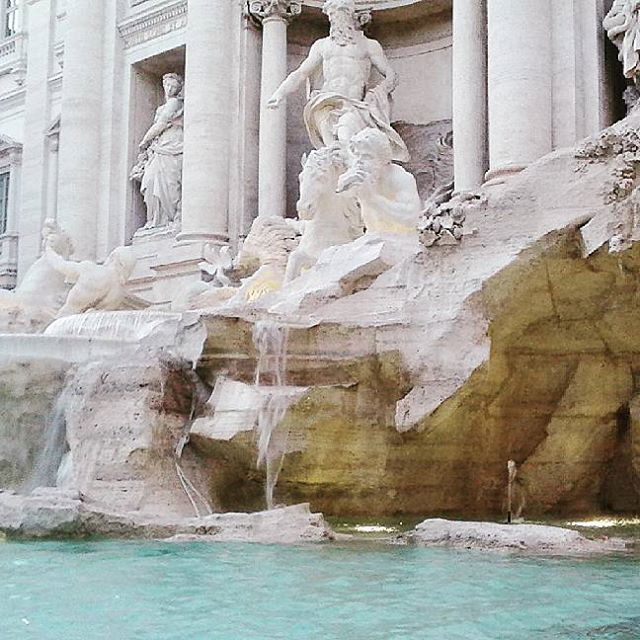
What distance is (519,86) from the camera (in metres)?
12.3

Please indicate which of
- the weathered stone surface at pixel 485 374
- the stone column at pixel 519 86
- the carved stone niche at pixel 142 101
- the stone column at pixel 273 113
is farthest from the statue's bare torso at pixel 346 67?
the weathered stone surface at pixel 485 374

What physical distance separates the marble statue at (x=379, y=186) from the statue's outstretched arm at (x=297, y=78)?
213 inches

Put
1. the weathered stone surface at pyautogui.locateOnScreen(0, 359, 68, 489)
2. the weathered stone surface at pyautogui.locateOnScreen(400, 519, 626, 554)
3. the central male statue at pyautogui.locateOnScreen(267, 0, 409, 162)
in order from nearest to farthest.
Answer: the weathered stone surface at pyautogui.locateOnScreen(400, 519, 626, 554) < the weathered stone surface at pyautogui.locateOnScreen(0, 359, 68, 489) < the central male statue at pyautogui.locateOnScreen(267, 0, 409, 162)

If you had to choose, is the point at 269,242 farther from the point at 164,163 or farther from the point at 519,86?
the point at 164,163

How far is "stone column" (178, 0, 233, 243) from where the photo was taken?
50.5 ft

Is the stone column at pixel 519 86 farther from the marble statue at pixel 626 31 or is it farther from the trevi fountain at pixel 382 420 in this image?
the marble statue at pixel 626 31

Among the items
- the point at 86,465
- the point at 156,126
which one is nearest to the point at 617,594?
the point at 86,465

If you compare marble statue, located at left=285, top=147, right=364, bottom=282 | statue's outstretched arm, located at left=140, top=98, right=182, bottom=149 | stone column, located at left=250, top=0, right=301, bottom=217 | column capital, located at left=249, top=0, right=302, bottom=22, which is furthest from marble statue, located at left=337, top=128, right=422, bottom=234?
statue's outstretched arm, located at left=140, top=98, right=182, bottom=149

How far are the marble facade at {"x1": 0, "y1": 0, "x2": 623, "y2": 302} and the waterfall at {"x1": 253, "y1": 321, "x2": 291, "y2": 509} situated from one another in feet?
18.0

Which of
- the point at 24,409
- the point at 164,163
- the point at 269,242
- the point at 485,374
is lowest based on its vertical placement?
the point at 24,409

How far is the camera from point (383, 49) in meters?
16.0

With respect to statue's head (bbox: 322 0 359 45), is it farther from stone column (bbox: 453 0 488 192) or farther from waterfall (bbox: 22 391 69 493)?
waterfall (bbox: 22 391 69 493)

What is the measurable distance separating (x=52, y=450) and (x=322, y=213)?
3866 millimetres

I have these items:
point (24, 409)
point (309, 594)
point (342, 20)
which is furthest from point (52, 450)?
point (342, 20)
